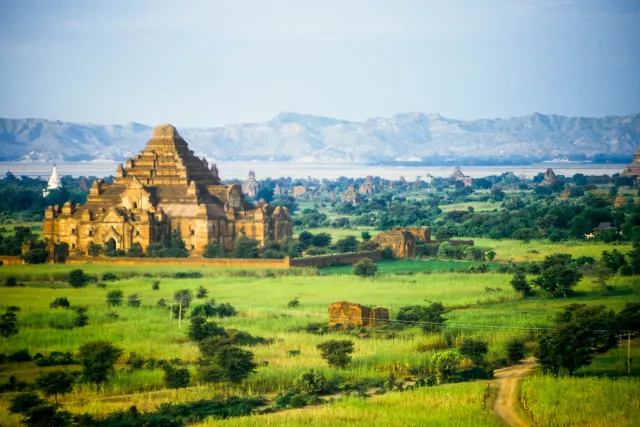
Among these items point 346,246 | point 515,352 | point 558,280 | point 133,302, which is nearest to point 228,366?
point 515,352

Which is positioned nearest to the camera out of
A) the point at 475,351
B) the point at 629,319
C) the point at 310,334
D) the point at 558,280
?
the point at 475,351

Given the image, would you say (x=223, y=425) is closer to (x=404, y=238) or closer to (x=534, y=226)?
(x=404, y=238)

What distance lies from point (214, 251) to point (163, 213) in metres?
5.42

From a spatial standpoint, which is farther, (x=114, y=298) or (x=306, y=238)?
(x=306, y=238)

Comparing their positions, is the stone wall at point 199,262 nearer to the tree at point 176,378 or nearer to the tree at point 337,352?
the tree at point 337,352

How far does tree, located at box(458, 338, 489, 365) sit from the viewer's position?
3147 centimetres

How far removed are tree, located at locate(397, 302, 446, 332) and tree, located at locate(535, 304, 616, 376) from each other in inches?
197

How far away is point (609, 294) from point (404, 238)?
19.6m

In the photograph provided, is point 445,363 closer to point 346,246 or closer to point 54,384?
point 54,384

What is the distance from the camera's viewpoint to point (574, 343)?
3025 centimetres

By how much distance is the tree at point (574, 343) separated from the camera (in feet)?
98.3

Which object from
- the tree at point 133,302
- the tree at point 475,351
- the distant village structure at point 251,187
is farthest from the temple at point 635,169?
the tree at point 475,351

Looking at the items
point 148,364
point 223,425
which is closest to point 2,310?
point 148,364

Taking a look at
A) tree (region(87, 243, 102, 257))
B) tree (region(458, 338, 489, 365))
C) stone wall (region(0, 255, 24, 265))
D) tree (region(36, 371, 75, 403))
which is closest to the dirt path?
tree (region(458, 338, 489, 365))
